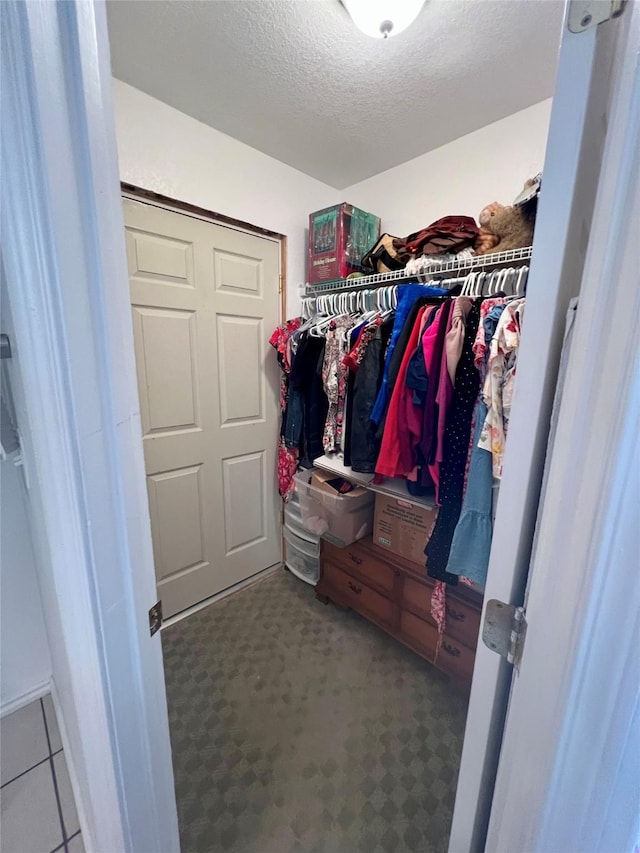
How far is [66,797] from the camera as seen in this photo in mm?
1043

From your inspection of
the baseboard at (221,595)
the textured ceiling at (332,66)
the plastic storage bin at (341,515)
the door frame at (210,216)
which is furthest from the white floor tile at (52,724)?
the textured ceiling at (332,66)

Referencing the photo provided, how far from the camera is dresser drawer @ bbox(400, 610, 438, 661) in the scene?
4.87 ft

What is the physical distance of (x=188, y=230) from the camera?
1.58 metres

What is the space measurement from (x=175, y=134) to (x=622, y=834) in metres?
2.21

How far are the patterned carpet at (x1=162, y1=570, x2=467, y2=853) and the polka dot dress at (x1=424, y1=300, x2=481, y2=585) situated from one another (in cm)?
58

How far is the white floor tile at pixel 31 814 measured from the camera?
3.08ft

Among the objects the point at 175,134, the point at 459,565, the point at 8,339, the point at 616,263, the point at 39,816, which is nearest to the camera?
the point at 616,263

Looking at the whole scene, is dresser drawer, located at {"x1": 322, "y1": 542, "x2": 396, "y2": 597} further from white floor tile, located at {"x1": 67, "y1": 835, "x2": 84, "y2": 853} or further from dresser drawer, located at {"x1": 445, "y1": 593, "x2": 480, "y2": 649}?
white floor tile, located at {"x1": 67, "y1": 835, "x2": 84, "y2": 853}

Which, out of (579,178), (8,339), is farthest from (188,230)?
(579,178)

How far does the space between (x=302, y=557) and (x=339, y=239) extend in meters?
1.79

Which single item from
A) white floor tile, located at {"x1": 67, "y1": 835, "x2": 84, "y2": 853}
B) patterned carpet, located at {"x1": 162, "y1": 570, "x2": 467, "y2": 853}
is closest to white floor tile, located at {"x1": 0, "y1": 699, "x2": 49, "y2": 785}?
white floor tile, located at {"x1": 67, "y1": 835, "x2": 84, "y2": 853}

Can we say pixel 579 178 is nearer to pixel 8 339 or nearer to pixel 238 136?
pixel 8 339

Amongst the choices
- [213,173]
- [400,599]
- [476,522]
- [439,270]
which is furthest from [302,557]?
[213,173]

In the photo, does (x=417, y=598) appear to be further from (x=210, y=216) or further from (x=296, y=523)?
(x=210, y=216)
